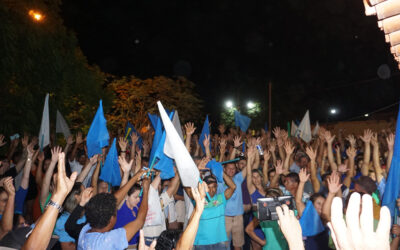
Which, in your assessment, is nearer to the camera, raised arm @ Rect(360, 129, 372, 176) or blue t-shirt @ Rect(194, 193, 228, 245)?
blue t-shirt @ Rect(194, 193, 228, 245)

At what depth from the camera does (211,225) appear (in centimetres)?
473

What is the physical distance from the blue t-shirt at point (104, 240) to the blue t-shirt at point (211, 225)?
186cm

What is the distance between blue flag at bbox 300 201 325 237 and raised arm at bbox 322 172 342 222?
204mm

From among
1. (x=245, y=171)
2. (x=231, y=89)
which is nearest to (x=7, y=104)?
(x=245, y=171)

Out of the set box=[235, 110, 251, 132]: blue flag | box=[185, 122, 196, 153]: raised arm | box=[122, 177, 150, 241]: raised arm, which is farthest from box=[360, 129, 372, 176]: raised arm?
box=[235, 110, 251, 132]: blue flag

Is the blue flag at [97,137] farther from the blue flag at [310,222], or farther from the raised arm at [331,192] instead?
the raised arm at [331,192]

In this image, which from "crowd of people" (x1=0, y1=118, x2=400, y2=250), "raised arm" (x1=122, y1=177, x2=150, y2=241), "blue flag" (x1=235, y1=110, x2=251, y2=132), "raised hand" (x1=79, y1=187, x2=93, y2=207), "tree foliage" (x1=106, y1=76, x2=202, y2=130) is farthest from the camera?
"tree foliage" (x1=106, y1=76, x2=202, y2=130)

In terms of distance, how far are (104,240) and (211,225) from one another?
2.12 m

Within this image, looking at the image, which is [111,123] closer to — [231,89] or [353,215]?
[231,89]

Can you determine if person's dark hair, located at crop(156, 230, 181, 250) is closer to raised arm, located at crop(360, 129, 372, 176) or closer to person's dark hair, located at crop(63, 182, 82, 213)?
person's dark hair, located at crop(63, 182, 82, 213)

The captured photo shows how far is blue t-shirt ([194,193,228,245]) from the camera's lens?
4711 mm

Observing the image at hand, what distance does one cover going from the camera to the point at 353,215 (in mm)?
1453

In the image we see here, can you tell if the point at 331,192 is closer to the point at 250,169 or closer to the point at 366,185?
the point at 366,185

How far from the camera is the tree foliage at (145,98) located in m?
27.3
